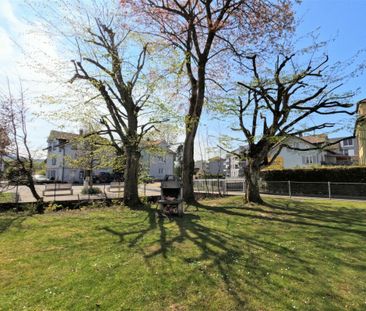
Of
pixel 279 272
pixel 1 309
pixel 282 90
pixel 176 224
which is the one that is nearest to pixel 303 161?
pixel 282 90

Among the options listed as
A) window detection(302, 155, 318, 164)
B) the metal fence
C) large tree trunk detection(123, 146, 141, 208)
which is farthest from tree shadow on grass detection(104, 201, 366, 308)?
window detection(302, 155, 318, 164)

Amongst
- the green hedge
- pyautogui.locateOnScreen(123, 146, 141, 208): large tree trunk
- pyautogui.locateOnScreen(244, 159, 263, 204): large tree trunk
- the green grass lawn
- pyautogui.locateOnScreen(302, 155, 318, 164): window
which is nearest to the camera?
the green grass lawn

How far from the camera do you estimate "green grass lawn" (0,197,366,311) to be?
4184 millimetres

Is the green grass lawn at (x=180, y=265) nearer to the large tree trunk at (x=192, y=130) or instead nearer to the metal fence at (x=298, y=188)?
the large tree trunk at (x=192, y=130)

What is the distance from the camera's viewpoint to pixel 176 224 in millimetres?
9750

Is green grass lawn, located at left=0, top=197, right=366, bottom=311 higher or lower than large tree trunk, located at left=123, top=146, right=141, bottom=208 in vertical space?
lower

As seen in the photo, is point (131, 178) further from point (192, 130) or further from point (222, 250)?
point (222, 250)

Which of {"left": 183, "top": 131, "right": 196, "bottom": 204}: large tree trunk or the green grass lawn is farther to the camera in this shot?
{"left": 183, "top": 131, "right": 196, "bottom": 204}: large tree trunk

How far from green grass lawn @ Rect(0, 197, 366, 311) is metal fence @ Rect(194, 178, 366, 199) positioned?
1001cm

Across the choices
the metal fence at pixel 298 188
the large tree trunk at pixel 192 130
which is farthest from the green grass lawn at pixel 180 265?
the metal fence at pixel 298 188

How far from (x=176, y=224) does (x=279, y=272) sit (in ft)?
16.0

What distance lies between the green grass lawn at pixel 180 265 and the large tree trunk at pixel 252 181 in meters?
5.25

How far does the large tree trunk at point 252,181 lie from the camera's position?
1506cm

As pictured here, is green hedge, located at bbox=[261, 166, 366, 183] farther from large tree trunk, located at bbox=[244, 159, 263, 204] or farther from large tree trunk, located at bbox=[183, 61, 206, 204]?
large tree trunk, located at bbox=[183, 61, 206, 204]
